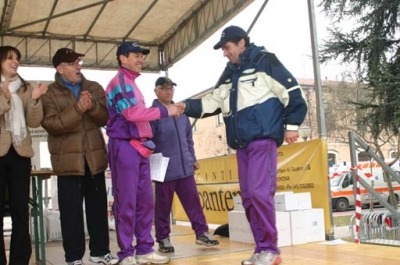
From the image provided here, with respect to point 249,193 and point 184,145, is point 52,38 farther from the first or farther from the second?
point 249,193

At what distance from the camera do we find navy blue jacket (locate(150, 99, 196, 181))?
4.18 meters

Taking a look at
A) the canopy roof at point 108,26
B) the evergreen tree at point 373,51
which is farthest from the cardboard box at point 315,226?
the evergreen tree at point 373,51

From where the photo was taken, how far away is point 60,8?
25.0 ft

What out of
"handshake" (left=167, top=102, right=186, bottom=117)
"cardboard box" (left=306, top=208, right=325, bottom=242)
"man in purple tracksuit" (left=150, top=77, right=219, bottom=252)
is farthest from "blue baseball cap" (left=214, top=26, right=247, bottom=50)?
"cardboard box" (left=306, top=208, right=325, bottom=242)

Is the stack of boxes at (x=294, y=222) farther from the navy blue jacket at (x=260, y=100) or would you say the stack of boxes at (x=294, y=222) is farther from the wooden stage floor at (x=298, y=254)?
the navy blue jacket at (x=260, y=100)

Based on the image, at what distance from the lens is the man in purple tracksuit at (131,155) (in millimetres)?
3102

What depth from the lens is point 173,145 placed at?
13.9 ft

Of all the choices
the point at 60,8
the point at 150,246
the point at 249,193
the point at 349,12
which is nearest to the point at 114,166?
the point at 150,246

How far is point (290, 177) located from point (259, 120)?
2191 mm

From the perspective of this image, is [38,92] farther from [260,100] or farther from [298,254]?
[298,254]

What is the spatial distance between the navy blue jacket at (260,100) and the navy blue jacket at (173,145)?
3.73 feet

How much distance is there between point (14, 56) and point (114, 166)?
1012 millimetres

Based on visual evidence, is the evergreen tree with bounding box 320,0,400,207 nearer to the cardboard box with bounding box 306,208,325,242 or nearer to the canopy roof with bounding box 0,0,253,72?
the canopy roof with bounding box 0,0,253,72

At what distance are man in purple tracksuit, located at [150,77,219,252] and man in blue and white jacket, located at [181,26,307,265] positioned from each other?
114cm
